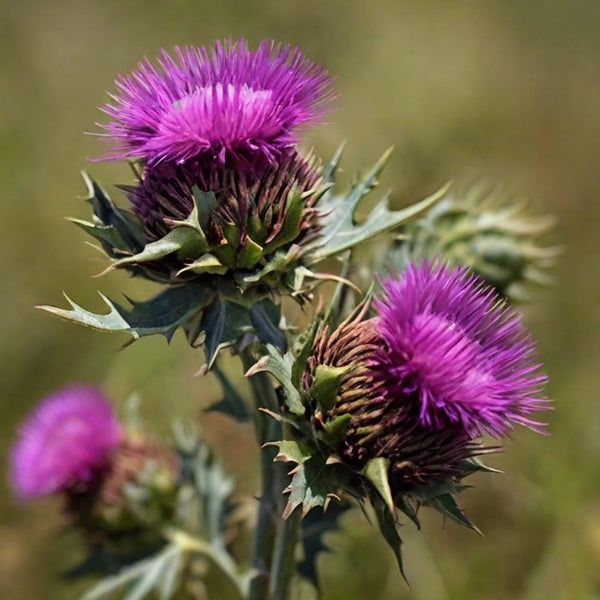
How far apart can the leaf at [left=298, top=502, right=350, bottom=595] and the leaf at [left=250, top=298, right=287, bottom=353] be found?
2.97 ft

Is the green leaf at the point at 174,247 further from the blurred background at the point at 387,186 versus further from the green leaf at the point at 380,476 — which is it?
the blurred background at the point at 387,186

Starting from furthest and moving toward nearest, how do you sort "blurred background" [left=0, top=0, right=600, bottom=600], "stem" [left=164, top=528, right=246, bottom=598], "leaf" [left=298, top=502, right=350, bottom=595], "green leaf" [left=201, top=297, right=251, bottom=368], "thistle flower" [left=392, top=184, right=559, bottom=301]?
"blurred background" [left=0, top=0, right=600, bottom=600]
"thistle flower" [left=392, top=184, right=559, bottom=301]
"stem" [left=164, top=528, right=246, bottom=598]
"leaf" [left=298, top=502, right=350, bottom=595]
"green leaf" [left=201, top=297, right=251, bottom=368]

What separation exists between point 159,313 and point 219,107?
2.33 ft

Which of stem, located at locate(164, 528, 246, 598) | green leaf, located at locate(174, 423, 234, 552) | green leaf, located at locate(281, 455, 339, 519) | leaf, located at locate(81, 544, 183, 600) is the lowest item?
leaf, located at locate(81, 544, 183, 600)

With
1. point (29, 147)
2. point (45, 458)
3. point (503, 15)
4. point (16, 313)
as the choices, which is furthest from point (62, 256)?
point (503, 15)

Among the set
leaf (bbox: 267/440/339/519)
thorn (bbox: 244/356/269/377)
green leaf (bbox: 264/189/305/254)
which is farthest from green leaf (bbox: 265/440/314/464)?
green leaf (bbox: 264/189/305/254)

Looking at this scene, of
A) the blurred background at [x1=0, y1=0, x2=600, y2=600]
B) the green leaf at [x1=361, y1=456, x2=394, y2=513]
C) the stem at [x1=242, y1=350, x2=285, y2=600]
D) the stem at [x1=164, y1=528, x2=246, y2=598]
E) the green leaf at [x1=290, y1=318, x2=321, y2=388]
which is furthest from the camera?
the blurred background at [x1=0, y1=0, x2=600, y2=600]

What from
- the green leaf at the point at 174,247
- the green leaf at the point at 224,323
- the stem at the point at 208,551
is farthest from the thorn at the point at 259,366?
the stem at the point at 208,551

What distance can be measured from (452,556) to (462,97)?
4.79 metres

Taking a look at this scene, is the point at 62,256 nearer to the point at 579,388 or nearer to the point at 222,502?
the point at 222,502

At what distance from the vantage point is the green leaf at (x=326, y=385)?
2.25 metres

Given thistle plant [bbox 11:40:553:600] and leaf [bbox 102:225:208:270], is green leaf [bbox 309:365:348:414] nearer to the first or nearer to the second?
thistle plant [bbox 11:40:553:600]

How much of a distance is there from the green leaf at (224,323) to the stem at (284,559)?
761 millimetres

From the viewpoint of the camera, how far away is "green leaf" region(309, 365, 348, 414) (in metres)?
2.25
